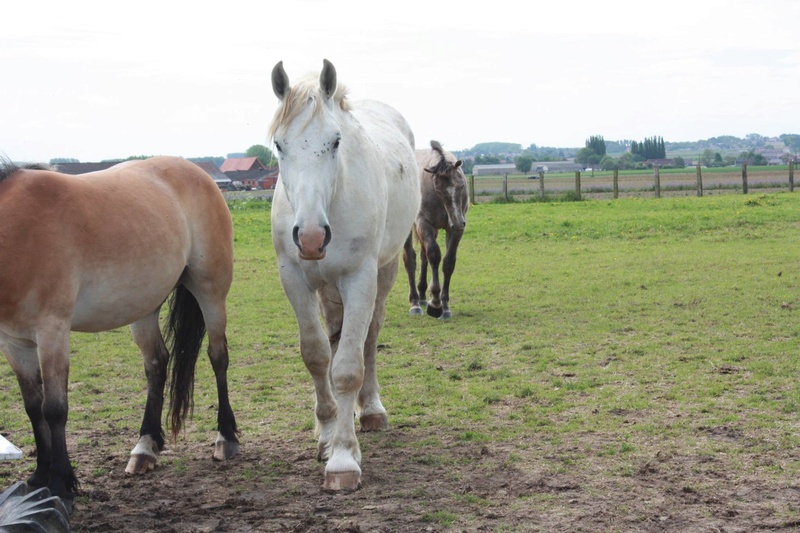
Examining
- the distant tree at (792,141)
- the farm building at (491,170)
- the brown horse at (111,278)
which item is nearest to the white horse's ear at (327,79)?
the brown horse at (111,278)

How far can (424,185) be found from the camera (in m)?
10.8

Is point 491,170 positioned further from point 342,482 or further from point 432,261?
point 342,482

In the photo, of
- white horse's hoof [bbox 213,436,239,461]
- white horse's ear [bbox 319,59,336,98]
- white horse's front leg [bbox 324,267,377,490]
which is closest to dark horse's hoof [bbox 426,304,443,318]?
white horse's hoof [bbox 213,436,239,461]

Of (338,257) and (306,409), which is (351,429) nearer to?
(338,257)

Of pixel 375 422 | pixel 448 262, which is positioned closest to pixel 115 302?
pixel 375 422

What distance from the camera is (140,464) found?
490 centimetres

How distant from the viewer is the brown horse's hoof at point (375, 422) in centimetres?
562

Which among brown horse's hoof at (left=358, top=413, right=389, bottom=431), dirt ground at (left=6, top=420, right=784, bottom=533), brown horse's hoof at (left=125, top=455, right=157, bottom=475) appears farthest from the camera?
brown horse's hoof at (left=358, top=413, right=389, bottom=431)

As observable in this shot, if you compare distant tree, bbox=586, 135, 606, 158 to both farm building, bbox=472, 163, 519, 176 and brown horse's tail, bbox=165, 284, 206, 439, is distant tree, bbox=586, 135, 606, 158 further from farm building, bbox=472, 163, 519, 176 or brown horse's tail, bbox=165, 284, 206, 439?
brown horse's tail, bbox=165, 284, 206, 439

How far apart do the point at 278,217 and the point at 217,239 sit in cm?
73

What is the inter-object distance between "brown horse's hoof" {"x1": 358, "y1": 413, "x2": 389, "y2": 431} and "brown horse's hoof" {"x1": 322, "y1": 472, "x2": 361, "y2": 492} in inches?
45.4

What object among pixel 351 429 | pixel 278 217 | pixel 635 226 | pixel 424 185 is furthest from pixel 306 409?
pixel 635 226

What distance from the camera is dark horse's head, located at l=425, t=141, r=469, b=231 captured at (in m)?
10.4

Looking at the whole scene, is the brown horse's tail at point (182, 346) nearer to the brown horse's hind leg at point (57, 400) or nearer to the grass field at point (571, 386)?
the grass field at point (571, 386)
